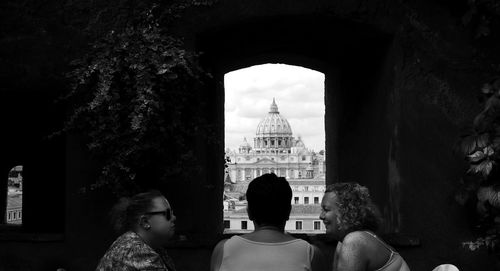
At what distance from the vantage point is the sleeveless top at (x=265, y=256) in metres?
2.55

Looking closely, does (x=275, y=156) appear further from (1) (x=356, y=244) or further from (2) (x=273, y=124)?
(1) (x=356, y=244)

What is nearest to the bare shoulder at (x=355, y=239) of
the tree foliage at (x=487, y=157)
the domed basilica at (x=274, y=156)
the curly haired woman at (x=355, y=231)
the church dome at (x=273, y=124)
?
the curly haired woman at (x=355, y=231)

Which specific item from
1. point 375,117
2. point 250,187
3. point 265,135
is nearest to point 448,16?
point 375,117

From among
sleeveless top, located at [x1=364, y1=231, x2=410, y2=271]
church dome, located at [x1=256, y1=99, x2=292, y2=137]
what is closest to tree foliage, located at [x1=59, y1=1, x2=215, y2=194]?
sleeveless top, located at [x1=364, y1=231, x2=410, y2=271]

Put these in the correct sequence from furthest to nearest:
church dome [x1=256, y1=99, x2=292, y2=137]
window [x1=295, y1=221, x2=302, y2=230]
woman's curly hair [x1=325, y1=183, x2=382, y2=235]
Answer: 1. church dome [x1=256, y1=99, x2=292, y2=137]
2. window [x1=295, y1=221, x2=302, y2=230]
3. woman's curly hair [x1=325, y1=183, x2=382, y2=235]

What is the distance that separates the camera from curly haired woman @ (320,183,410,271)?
2861 mm

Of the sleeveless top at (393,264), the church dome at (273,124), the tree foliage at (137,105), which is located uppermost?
the church dome at (273,124)

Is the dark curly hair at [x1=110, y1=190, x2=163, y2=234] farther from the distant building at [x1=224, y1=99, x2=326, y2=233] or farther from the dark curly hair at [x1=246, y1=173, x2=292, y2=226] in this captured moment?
the distant building at [x1=224, y1=99, x2=326, y2=233]

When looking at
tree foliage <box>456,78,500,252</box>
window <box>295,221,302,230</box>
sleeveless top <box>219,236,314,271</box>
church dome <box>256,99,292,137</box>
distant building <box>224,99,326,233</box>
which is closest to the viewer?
sleeveless top <box>219,236,314,271</box>

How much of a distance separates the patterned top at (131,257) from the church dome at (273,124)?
374ft

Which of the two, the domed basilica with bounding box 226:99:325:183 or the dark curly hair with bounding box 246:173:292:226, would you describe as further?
the domed basilica with bounding box 226:99:325:183

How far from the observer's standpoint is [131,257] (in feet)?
9.67

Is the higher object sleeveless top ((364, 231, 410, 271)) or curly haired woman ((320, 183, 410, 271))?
curly haired woman ((320, 183, 410, 271))

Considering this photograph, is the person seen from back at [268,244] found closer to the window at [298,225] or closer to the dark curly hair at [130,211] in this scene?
the dark curly hair at [130,211]
